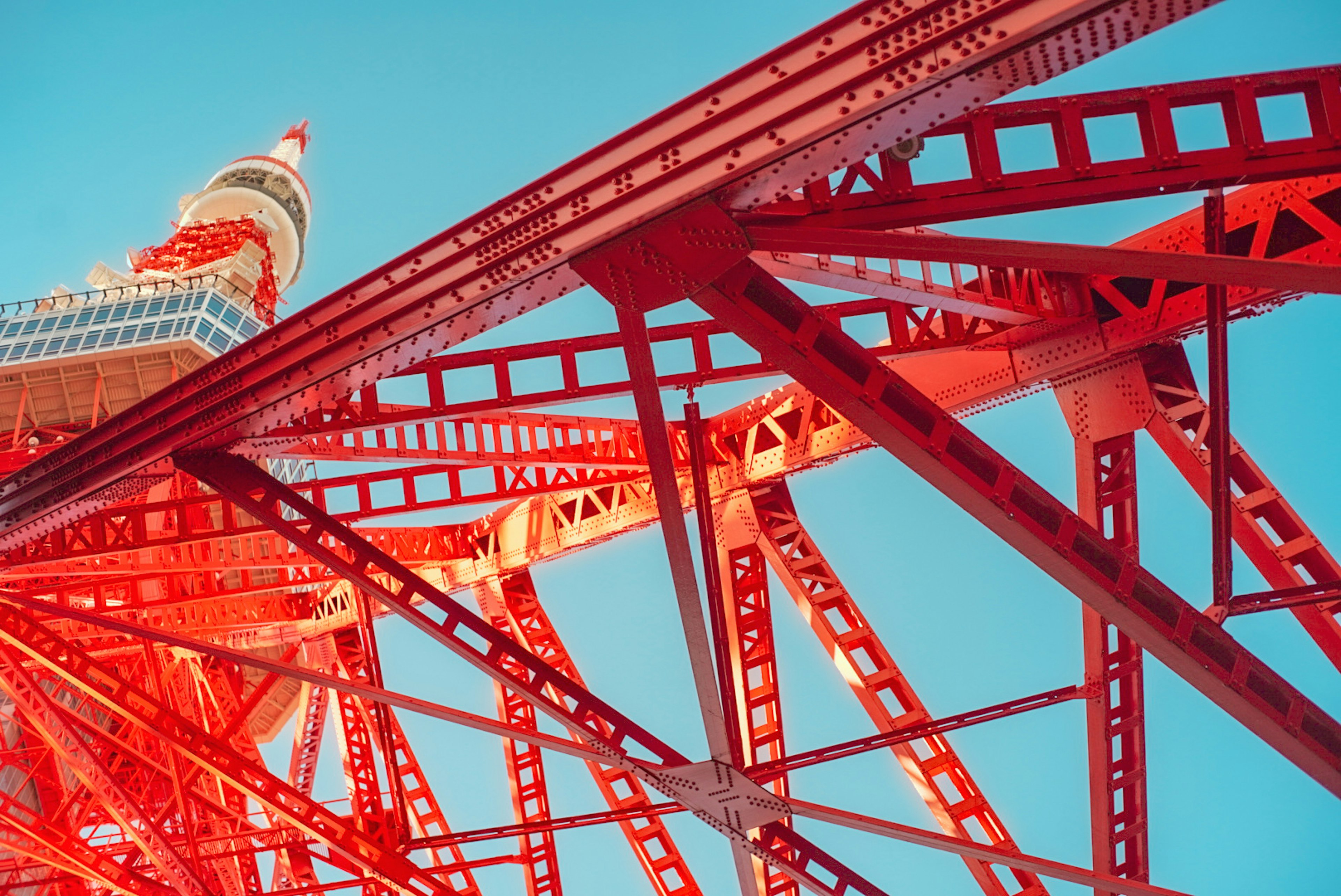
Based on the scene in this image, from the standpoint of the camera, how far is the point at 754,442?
52.0 ft

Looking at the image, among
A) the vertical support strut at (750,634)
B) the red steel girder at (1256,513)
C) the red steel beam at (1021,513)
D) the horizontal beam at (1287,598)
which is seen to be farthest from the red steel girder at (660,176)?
the vertical support strut at (750,634)

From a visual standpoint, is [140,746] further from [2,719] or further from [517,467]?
[517,467]

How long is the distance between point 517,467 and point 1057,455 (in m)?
40.7

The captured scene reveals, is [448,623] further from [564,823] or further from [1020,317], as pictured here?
[1020,317]

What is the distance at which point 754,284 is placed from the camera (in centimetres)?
859

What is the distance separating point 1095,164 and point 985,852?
247 inches

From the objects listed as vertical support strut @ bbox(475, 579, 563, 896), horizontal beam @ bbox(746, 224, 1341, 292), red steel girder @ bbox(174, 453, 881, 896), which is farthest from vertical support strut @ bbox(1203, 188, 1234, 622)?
vertical support strut @ bbox(475, 579, 563, 896)

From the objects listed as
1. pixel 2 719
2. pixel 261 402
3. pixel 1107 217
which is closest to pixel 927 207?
pixel 261 402

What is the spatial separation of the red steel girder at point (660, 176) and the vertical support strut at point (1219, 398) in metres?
3.20

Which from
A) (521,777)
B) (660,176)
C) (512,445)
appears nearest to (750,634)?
(512,445)

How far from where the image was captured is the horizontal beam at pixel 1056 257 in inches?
264

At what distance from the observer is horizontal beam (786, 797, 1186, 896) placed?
1072 centimetres

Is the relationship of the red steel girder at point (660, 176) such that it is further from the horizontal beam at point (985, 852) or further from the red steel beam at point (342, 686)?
the horizontal beam at point (985, 852)

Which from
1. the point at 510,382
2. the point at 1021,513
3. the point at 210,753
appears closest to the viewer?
the point at 1021,513
